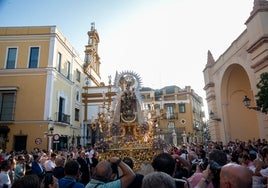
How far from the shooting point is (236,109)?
16953mm

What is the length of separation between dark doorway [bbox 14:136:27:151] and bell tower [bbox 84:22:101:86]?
14.3m

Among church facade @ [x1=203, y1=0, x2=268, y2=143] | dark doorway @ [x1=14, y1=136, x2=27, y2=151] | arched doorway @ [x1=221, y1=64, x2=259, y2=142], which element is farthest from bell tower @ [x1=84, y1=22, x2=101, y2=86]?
arched doorway @ [x1=221, y1=64, x2=259, y2=142]

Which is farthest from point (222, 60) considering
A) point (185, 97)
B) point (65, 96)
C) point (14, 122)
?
point (185, 97)

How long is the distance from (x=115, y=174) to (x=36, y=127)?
19.3 m

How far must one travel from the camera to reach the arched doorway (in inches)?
652

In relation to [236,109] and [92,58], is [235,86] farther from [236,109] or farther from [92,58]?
[92,58]

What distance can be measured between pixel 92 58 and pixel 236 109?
24510 millimetres

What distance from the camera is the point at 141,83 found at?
1418 cm

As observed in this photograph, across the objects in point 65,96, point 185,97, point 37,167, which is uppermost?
point 185,97

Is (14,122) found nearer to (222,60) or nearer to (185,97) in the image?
(222,60)

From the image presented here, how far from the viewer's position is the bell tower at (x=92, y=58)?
33969 millimetres

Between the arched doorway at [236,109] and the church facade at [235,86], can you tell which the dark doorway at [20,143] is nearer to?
the church facade at [235,86]

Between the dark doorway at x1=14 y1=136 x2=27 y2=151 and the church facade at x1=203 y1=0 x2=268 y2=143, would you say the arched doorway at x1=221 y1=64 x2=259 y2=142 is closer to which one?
the church facade at x1=203 y1=0 x2=268 y2=143

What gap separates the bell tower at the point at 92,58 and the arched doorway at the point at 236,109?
69.6ft
